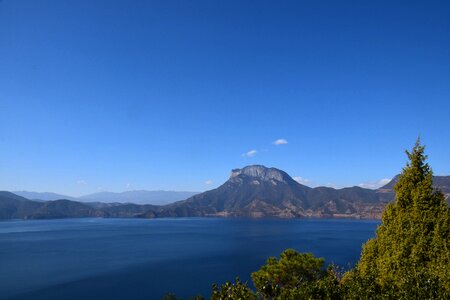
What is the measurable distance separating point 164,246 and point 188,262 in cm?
4359

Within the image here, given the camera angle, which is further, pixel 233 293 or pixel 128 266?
pixel 128 266

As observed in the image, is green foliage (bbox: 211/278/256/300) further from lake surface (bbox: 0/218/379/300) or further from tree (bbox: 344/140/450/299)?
lake surface (bbox: 0/218/379/300)

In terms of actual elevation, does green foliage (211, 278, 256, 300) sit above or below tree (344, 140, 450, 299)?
below

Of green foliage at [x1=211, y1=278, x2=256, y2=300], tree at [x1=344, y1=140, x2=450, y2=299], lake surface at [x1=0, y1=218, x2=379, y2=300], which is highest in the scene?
tree at [x1=344, y1=140, x2=450, y2=299]

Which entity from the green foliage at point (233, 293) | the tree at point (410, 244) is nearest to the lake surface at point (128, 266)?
the tree at point (410, 244)

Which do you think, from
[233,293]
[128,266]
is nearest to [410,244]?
[233,293]

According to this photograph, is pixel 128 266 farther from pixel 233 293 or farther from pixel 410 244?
pixel 410 244

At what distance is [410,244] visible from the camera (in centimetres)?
1562

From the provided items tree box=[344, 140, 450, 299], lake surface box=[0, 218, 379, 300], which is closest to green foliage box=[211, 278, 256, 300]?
tree box=[344, 140, 450, 299]

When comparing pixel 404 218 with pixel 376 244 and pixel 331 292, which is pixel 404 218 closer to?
pixel 376 244

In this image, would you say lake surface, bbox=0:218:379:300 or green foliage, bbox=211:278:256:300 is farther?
lake surface, bbox=0:218:379:300

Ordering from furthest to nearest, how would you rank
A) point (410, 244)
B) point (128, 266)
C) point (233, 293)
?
point (128, 266), point (410, 244), point (233, 293)

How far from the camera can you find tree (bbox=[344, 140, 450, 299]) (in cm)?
1288

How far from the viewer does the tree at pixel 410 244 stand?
12.9 metres
